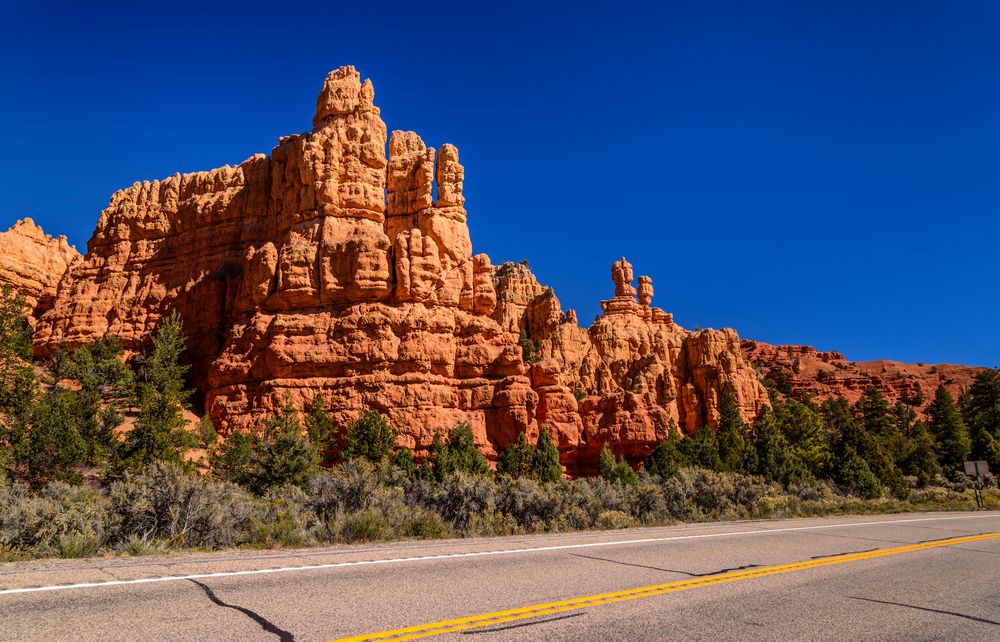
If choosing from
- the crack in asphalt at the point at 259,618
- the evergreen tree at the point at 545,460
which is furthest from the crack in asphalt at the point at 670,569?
the evergreen tree at the point at 545,460

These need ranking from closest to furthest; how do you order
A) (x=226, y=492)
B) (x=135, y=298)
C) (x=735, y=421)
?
(x=226, y=492)
(x=135, y=298)
(x=735, y=421)

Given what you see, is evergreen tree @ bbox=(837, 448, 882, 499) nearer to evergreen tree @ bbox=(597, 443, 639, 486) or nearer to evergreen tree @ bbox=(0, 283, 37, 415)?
evergreen tree @ bbox=(597, 443, 639, 486)

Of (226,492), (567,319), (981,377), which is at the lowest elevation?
(226,492)

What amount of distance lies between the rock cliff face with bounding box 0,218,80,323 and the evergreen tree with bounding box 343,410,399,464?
35.2 meters

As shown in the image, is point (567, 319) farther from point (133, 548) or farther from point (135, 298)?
point (133, 548)

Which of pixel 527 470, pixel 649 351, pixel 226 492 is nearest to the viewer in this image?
pixel 226 492

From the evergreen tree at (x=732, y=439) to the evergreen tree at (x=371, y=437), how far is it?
25.1 metres

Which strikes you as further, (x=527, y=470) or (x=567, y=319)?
(x=567, y=319)

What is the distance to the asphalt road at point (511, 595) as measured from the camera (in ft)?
19.6

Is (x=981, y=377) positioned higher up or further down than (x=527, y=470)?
higher up

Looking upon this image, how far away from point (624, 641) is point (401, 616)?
2.15 m

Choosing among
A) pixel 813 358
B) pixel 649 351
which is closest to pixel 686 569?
pixel 649 351

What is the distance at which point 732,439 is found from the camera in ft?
176

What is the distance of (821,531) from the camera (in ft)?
53.5
